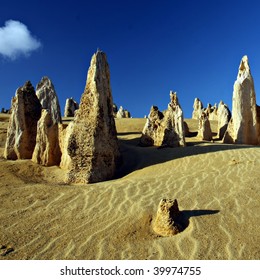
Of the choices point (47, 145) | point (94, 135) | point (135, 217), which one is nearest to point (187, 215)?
point (135, 217)

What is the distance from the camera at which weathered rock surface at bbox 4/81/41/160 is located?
11312 mm

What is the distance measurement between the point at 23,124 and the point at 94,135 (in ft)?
13.6

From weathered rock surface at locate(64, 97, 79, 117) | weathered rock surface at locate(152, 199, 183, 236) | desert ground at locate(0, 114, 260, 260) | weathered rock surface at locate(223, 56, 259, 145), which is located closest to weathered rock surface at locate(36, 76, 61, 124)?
desert ground at locate(0, 114, 260, 260)

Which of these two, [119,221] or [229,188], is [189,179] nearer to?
[229,188]

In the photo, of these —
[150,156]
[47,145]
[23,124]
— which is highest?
[23,124]

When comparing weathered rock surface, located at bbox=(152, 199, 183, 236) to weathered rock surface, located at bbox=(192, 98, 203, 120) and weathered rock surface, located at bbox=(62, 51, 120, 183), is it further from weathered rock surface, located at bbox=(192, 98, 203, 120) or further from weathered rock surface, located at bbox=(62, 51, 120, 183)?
weathered rock surface, located at bbox=(192, 98, 203, 120)

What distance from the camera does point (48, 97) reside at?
57.6 ft

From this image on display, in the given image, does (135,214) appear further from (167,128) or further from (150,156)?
(167,128)

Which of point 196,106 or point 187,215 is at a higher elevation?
point 196,106

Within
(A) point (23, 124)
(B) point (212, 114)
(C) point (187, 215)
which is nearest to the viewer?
(C) point (187, 215)

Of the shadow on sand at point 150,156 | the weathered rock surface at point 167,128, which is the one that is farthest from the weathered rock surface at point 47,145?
the weathered rock surface at point 167,128

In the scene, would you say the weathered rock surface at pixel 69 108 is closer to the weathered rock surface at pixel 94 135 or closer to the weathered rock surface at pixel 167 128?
the weathered rock surface at pixel 167 128

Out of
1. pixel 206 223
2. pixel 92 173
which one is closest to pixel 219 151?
pixel 92 173
